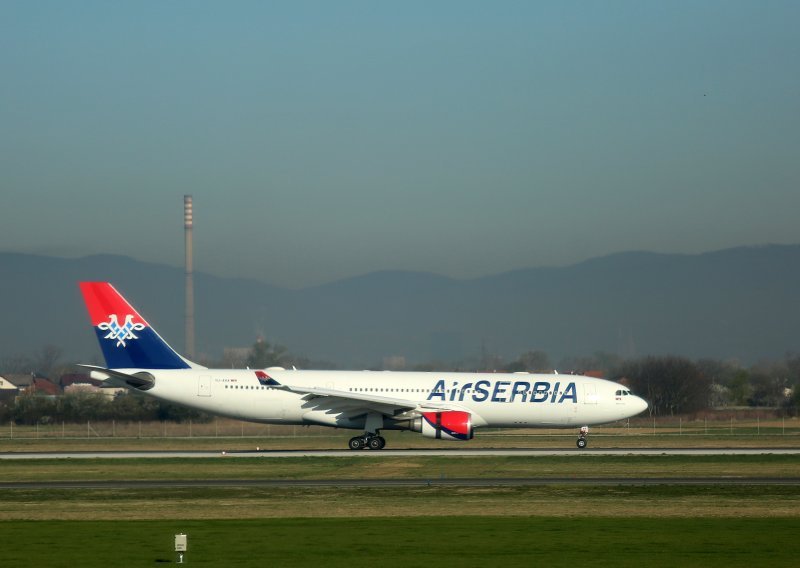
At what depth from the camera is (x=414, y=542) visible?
72.6ft

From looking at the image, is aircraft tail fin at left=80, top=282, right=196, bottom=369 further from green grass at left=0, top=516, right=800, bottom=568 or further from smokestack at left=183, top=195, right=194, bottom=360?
smokestack at left=183, top=195, right=194, bottom=360

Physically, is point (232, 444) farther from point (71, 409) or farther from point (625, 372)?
point (625, 372)

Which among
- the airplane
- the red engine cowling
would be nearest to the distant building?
the airplane

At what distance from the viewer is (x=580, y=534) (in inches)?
907

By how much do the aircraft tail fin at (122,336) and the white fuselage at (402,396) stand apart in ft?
1.85

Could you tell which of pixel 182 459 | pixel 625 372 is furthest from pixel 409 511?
pixel 625 372

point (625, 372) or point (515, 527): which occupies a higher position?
point (625, 372)

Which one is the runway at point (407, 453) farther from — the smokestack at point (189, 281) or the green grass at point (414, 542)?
the smokestack at point (189, 281)

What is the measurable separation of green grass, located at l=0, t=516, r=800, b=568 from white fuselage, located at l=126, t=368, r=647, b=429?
21.1 metres

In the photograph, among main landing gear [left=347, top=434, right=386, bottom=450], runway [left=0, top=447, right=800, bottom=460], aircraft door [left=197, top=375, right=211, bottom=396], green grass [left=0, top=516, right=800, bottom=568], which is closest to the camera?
green grass [left=0, top=516, right=800, bottom=568]

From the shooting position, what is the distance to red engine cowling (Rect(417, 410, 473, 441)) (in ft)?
147

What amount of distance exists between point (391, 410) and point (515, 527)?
21.6 metres

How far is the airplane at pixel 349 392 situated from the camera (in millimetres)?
46031

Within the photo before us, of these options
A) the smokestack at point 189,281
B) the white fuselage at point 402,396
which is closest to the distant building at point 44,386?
the smokestack at point 189,281
